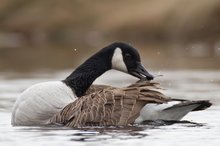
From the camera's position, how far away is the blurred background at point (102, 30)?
2962 centimetres

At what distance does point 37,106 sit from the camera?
11.5m

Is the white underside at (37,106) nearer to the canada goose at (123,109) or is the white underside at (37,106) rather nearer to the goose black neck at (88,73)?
the canada goose at (123,109)

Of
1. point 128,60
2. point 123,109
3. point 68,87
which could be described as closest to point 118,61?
point 128,60

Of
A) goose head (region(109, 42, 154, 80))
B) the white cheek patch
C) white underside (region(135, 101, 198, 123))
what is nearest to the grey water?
white underside (region(135, 101, 198, 123))

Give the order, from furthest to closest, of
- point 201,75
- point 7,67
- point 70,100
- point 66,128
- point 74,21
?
point 74,21, point 7,67, point 201,75, point 70,100, point 66,128

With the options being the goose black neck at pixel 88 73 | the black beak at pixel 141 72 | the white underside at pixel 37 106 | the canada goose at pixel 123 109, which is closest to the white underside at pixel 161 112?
the canada goose at pixel 123 109

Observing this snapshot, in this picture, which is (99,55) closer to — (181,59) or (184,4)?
(181,59)

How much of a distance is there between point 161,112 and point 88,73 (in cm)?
166

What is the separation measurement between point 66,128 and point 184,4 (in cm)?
3643

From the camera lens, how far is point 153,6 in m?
47.6

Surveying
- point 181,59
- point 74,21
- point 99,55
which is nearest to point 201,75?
point 181,59

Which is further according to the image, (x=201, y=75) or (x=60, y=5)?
(x=60, y=5)

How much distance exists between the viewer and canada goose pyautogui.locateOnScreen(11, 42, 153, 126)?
11.6m

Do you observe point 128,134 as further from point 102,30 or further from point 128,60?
point 102,30
